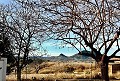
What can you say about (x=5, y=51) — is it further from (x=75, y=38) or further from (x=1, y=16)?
(x=75, y=38)

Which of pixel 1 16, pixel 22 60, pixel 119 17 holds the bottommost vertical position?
pixel 22 60

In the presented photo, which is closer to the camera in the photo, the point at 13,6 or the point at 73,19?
the point at 73,19

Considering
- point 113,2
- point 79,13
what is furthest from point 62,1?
point 113,2

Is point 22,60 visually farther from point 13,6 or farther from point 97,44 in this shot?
point 97,44

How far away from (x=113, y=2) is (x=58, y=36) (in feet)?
8.94

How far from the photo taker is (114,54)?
14750 mm

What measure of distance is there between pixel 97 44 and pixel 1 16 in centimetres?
1316

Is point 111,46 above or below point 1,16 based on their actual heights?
below

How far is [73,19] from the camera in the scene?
14273 mm

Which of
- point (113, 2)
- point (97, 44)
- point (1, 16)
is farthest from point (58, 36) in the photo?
point (1, 16)

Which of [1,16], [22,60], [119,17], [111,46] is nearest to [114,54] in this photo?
[111,46]

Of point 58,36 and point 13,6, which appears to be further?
point 13,6

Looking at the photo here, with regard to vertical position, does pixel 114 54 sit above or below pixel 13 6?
below

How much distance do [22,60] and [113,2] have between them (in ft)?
40.1
